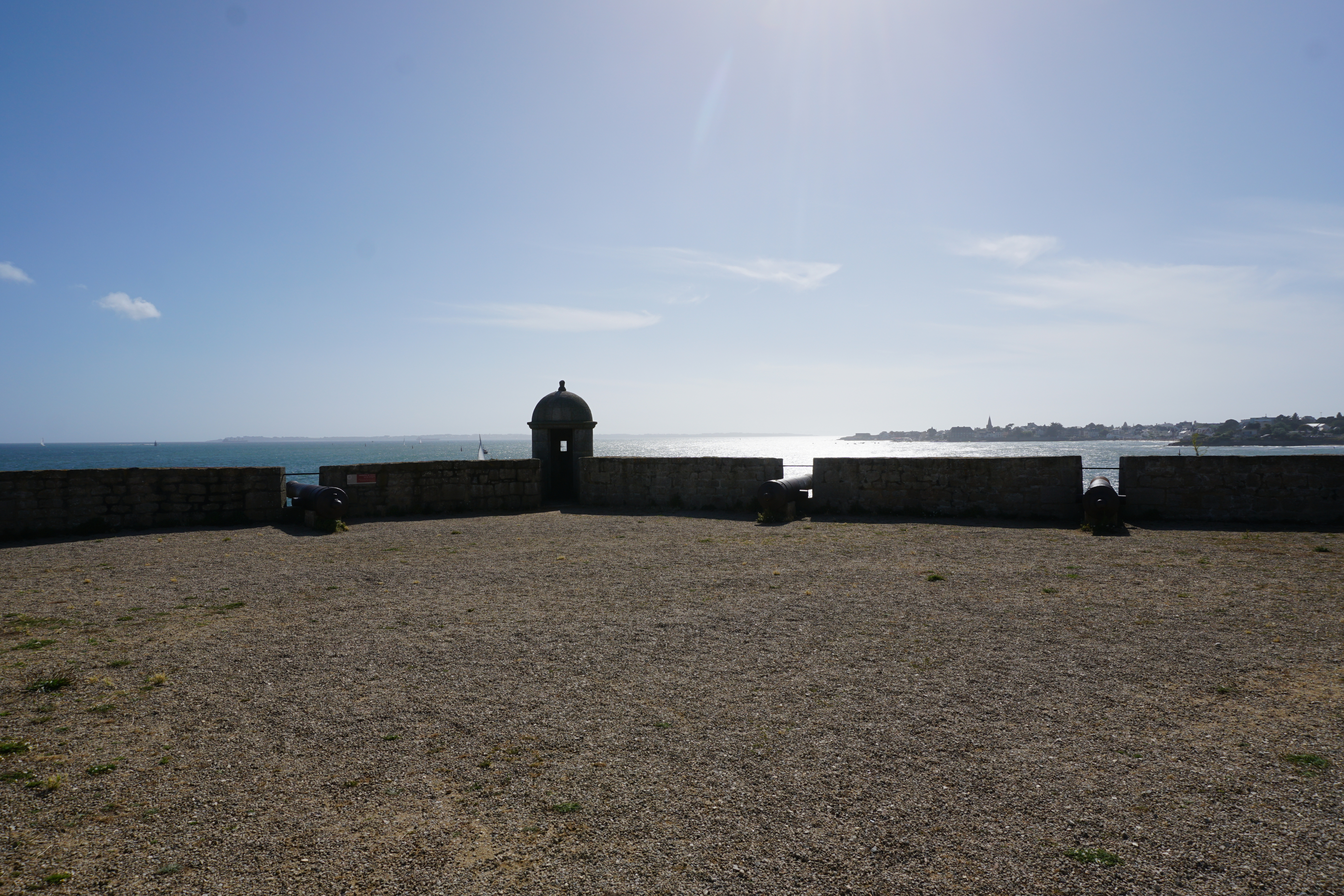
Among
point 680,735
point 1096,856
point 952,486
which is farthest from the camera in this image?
point 952,486

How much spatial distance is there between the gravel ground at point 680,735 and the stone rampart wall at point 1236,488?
5.42 meters

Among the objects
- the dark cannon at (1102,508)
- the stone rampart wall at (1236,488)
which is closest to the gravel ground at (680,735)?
the dark cannon at (1102,508)

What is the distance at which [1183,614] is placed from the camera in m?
7.02

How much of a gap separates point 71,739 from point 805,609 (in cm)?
576

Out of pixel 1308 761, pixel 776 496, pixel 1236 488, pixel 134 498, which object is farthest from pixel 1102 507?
pixel 134 498

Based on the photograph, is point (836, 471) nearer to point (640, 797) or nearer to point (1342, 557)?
point (1342, 557)

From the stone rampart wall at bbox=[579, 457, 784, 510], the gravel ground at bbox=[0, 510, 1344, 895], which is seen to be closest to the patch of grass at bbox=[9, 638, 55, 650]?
the gravel ground at bbox=[0, 510, 1344, 895]

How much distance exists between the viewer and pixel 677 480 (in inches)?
687

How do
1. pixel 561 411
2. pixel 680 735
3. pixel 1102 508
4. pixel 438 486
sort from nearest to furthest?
pixel 680 735 < pixel 1102 508 < pixel 438 486 < pixel 561 411

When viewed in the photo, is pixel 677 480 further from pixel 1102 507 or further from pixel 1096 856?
pixel 1096 856

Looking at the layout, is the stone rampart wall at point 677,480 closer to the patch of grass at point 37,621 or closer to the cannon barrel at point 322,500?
the cannon barrel at point 322,500

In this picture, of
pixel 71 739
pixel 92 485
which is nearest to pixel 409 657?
pixel 71 739

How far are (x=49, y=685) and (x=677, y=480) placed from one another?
42.9ft

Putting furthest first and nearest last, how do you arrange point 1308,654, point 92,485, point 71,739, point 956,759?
1. point 92,485
2. point 1308,654
3. point 71,739
4. point 956,759
